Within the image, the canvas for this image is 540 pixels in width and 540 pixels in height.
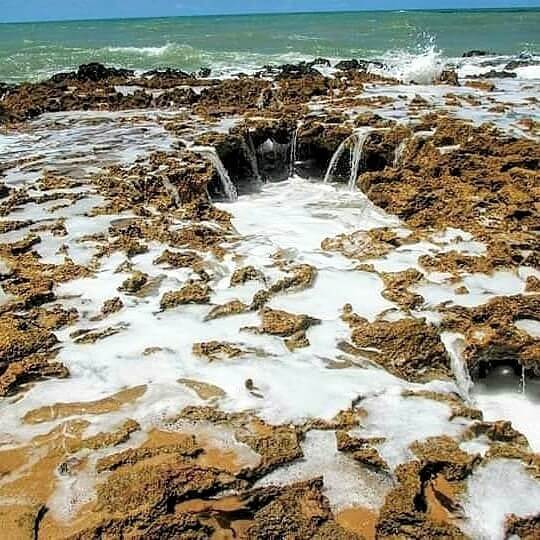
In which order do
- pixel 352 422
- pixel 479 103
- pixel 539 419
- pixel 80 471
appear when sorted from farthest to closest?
1. pixel 479 103
2. pixel 539 419
3. pixel 352 422
4. pixel 80 471

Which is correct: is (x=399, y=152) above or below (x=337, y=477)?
above

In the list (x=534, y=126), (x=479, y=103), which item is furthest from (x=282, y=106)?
(x=534, y=126)

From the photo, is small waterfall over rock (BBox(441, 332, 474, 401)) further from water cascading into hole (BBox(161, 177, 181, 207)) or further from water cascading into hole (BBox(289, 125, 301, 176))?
water cascading into hole (BBox(289, 125, 301, 176))

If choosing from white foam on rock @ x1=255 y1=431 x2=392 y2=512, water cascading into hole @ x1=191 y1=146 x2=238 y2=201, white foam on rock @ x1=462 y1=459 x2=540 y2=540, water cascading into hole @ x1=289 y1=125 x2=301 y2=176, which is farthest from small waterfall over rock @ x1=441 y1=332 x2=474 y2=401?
water cascading into hole @ x1=289 y1=125 x2=301 y2=176

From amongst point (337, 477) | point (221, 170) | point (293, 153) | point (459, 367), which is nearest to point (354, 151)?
point (293, 153)

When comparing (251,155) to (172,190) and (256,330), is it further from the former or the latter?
(256,330)

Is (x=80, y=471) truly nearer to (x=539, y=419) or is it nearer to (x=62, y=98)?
(x=539, y=419)
